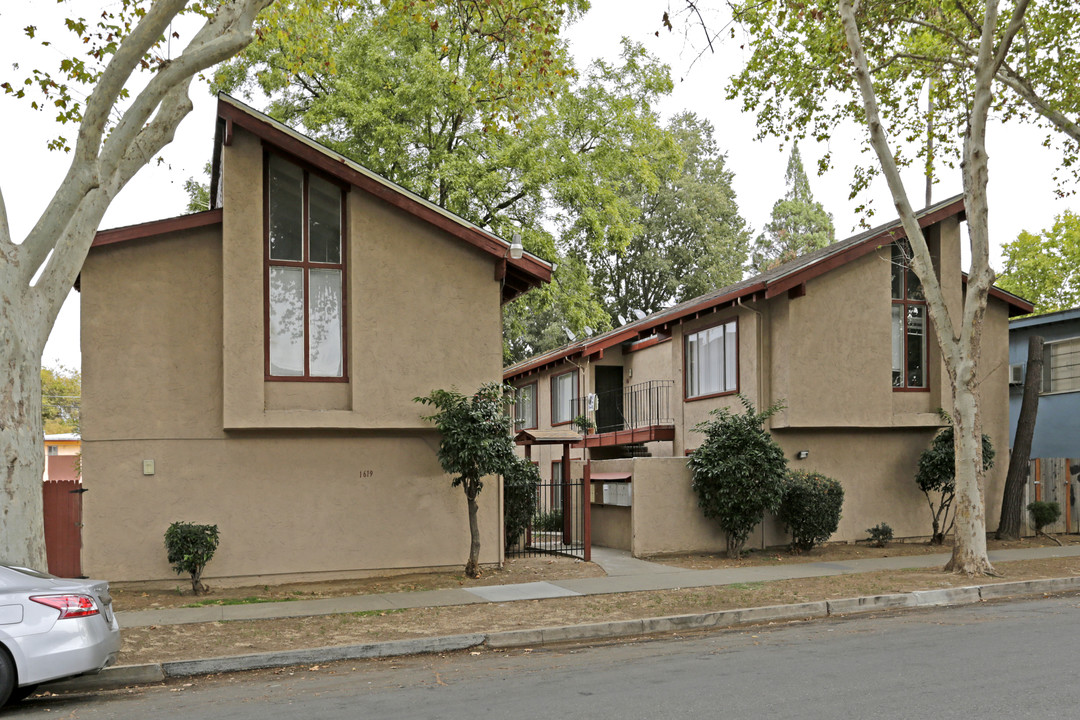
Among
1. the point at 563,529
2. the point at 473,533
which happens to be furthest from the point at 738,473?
the point at 473,533

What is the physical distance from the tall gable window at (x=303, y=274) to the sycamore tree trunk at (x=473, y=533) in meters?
2.71

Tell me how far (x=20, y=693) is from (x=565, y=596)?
22.4 feet

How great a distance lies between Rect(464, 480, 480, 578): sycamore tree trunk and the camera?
14180 millimetres

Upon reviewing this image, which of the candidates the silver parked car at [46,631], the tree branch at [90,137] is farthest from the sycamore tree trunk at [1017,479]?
the tree branch at [90,137]

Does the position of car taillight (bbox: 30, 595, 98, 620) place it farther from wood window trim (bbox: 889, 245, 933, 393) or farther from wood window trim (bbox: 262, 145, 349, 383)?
wood window trim (bbox: 889, 245, 933, 393)

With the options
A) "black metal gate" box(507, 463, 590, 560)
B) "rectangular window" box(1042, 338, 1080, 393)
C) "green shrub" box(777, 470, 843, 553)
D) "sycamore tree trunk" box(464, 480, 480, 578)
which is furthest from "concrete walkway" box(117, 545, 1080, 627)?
"rectangular window" box(1042, 338, 1080, 393)

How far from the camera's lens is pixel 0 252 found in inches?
367

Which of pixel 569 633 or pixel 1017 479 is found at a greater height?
pixel 1017 479

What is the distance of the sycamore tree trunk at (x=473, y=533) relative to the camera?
14180mm

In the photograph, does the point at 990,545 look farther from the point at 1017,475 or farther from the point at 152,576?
the point at 152,576

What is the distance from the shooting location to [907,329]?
64.0 ft

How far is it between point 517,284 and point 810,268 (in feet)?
19.1

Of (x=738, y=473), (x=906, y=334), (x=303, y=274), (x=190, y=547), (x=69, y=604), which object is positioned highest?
(x=303, y=274)

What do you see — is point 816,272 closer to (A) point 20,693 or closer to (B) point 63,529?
(B) point 63,529
